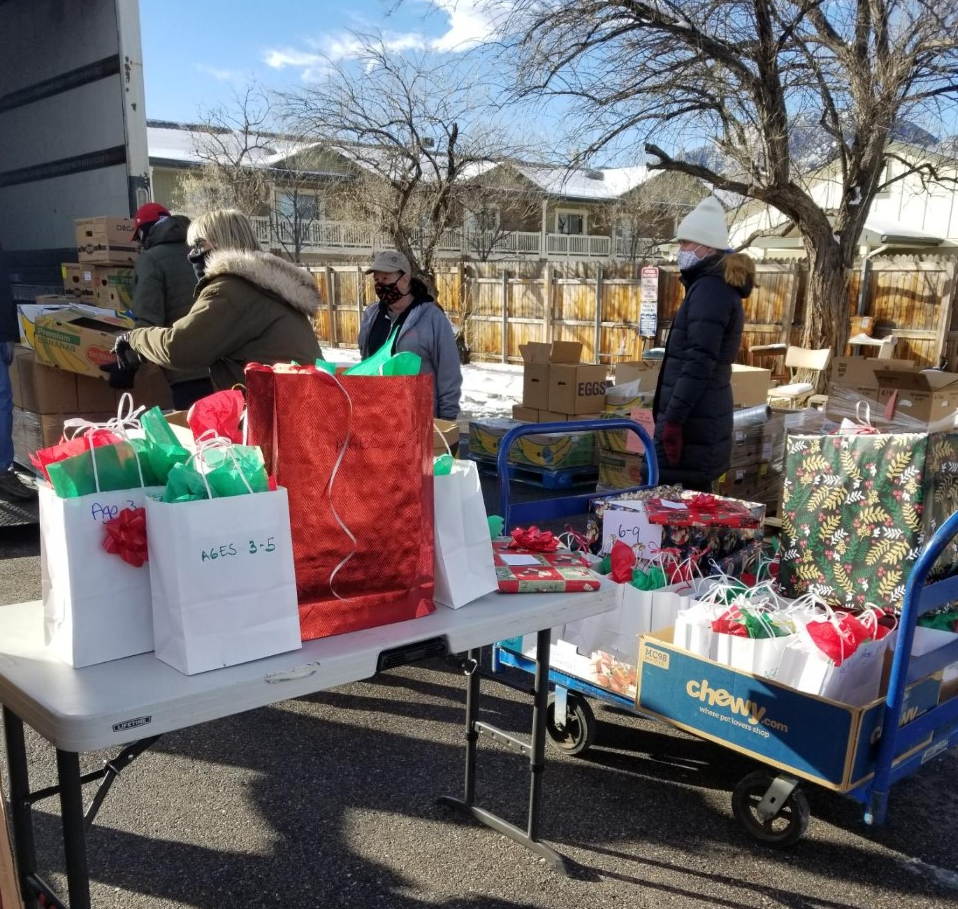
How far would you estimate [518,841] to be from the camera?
2.56 metres

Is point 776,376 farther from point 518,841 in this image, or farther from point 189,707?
point 189,707

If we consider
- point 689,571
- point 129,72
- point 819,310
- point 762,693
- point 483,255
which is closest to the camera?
point 762,693

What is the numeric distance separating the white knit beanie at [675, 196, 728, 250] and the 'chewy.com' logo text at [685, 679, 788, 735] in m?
2.17

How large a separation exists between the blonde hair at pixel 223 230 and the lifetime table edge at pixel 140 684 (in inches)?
76.0

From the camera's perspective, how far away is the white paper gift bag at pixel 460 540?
199 cm

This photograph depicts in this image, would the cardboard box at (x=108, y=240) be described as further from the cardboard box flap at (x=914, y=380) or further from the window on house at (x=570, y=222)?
the window on house at (x=570, y=222)

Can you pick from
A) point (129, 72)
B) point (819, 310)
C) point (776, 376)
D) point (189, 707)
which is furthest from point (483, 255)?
point (189, 707)

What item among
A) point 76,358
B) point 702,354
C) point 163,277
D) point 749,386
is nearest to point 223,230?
point 163,277

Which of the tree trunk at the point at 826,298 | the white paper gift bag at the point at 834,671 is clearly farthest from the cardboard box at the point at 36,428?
the tree trunk at the point at 826,298

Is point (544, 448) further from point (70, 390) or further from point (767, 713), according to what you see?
point (767, 713)

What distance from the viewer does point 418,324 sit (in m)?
4.61

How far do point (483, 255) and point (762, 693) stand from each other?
23764mm

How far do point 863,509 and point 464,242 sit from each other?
2716 cm

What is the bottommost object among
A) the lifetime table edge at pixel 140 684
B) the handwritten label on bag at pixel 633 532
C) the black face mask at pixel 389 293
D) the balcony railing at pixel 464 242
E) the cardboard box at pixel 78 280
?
the handwritten label on bag at pixel 633 532
